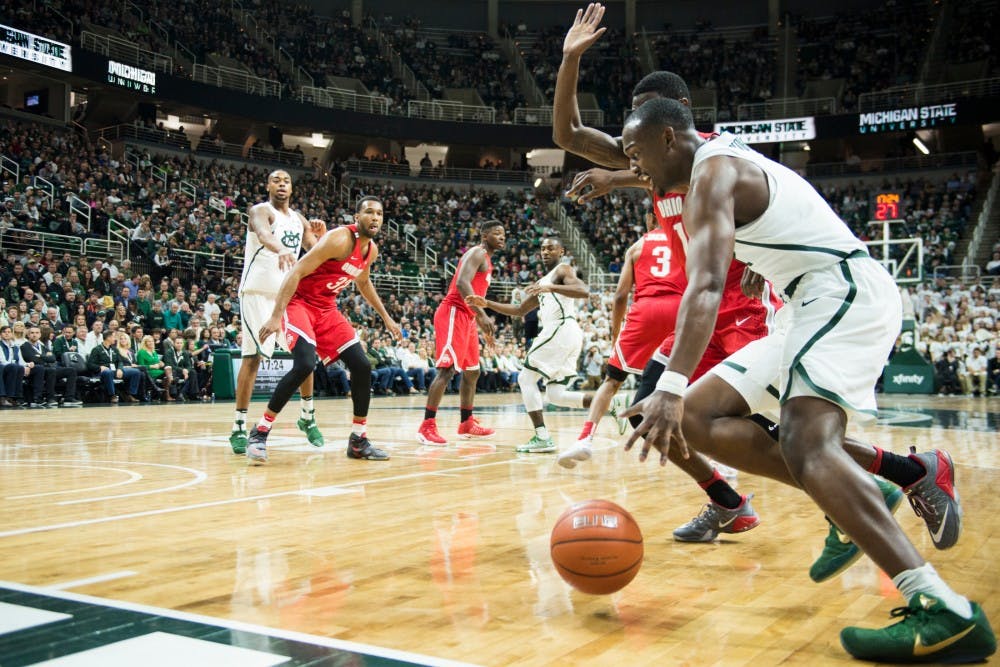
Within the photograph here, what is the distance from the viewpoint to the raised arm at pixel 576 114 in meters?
4.26

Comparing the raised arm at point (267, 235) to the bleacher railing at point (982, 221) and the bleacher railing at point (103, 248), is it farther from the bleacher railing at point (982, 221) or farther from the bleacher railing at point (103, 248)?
the bleacher railing at point (982, 221)

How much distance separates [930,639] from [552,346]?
5958 mm

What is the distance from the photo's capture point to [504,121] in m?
35.5

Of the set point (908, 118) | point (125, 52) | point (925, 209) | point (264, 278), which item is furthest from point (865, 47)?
point (264, 278)

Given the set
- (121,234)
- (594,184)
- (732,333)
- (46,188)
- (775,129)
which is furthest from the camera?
(775,129)

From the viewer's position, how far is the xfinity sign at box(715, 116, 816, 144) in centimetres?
3216

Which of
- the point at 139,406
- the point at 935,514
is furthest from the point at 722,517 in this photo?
the point at 139,406

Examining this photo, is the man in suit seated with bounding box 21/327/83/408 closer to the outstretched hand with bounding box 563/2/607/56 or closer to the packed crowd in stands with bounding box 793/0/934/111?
the outstretched hand with bounding box 563/2/607/56

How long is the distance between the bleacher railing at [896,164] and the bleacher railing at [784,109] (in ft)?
6.75

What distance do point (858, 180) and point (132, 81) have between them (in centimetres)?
2497

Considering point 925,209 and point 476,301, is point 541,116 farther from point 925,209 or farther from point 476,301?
point 476,301

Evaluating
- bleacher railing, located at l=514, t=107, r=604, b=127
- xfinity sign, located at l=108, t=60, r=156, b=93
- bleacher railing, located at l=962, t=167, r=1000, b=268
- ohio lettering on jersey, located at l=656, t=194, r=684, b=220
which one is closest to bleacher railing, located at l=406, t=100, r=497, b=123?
bleacher railing, located at l=514, t=107, r=604, b=127

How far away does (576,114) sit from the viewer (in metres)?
4.50

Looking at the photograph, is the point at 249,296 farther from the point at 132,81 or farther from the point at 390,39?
the point at 390,39
